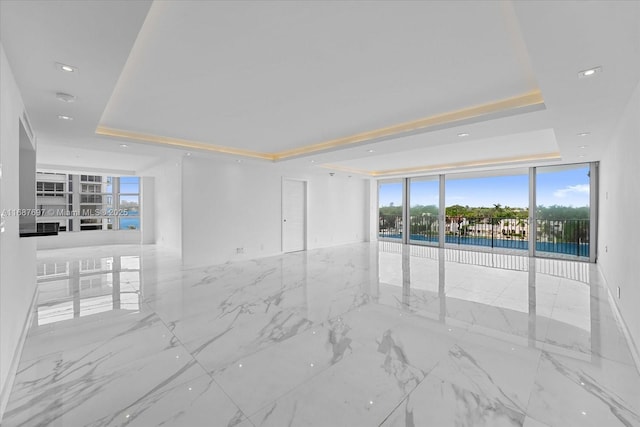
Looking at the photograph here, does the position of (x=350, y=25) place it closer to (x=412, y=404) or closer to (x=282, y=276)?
(x=412, y=404)

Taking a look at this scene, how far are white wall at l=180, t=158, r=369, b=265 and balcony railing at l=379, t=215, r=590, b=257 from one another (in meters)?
2.79

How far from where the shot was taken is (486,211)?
8.93 meters

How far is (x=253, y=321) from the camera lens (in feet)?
10.4

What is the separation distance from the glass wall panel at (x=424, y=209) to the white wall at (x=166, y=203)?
6.98 meters

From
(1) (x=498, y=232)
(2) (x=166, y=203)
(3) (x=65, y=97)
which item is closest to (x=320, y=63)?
(3) (x=65, y=97)

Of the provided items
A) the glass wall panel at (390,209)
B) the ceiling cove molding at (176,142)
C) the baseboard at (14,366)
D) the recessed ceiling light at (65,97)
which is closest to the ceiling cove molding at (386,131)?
the ceiling cove molding at (176,142)

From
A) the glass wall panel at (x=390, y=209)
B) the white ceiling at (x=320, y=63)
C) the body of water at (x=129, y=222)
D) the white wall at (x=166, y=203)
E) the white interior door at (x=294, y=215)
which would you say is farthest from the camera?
the body of water at (x=129, y=222)

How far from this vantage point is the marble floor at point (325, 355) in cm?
179

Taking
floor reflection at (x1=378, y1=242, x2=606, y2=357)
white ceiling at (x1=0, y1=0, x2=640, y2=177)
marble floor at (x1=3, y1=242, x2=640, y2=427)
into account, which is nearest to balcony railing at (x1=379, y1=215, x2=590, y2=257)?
floor reflection at (x1=378, y1=242, x2=606, y2=357)

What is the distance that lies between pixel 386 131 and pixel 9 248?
4334 mm

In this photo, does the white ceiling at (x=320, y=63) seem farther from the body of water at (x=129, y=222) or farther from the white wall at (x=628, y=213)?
the body of water at (x=129, y=222)

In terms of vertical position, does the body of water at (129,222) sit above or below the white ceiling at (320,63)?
below

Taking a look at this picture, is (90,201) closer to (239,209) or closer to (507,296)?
(239,209)

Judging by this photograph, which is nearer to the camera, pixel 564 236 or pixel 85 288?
pixel 85 288
